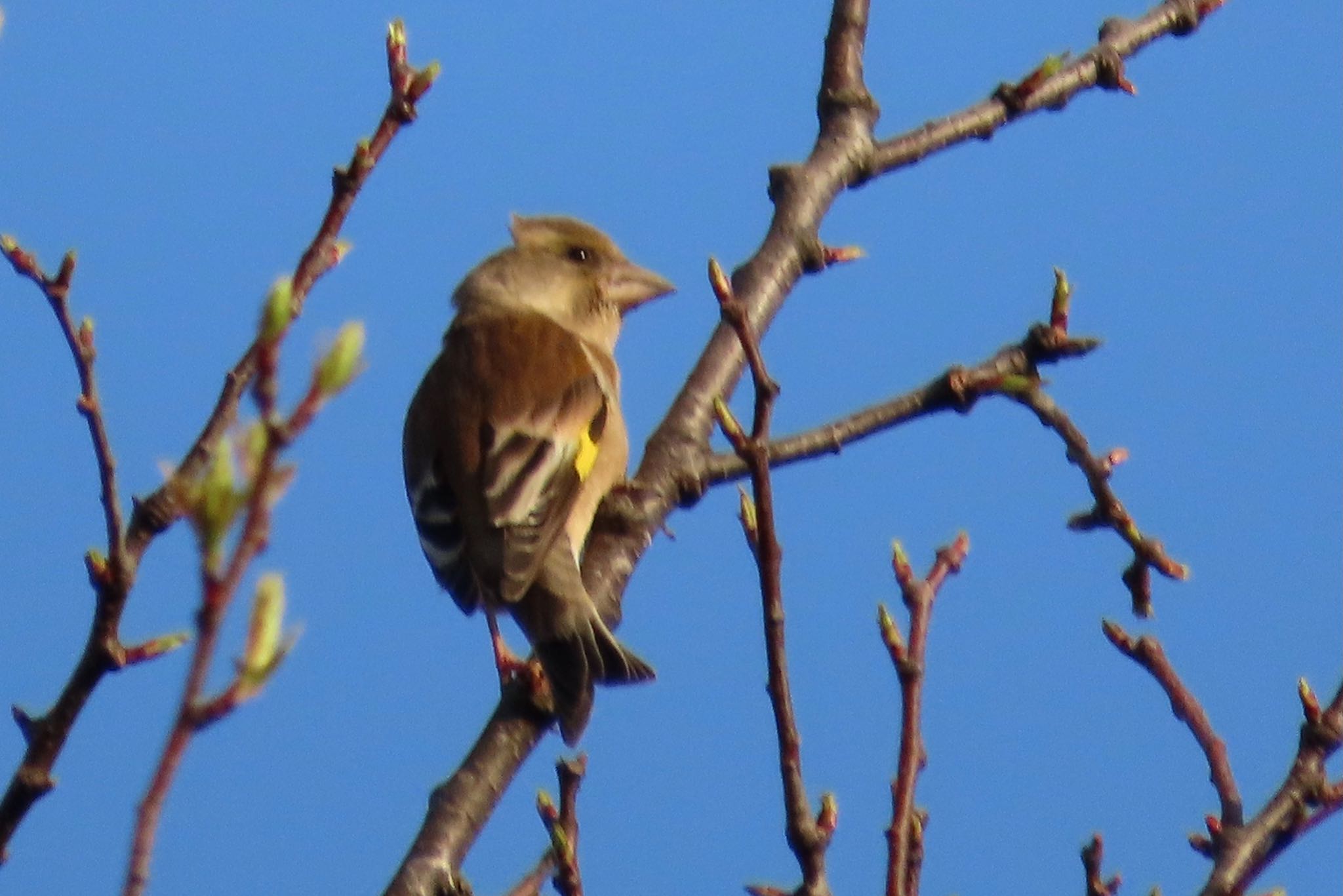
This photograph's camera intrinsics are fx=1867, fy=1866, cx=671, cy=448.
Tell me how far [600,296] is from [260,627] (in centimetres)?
506

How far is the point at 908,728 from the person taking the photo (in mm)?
2732

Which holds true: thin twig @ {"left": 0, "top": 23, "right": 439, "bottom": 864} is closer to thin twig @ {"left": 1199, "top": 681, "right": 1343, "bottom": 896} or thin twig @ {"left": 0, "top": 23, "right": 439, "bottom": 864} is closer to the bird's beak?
thin twig @ {"left": 1199, "top": 681, "right": 1343, "bottom": 896}

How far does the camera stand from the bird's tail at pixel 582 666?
412 centimetres

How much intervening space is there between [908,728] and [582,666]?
1721 mm

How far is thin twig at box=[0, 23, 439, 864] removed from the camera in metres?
1.79

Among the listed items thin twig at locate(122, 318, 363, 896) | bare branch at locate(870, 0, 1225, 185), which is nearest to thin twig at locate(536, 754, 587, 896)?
thin twig at locate(122, 318, 363, 896)

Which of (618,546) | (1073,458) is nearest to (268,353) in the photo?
(1073,458)

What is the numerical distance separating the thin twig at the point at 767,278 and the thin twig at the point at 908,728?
5.09 feet

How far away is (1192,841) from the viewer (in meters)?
3.09

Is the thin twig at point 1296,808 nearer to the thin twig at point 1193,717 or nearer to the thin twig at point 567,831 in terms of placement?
the thin twig at point 1193,717

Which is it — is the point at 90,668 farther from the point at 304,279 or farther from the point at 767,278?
the point at 767,278

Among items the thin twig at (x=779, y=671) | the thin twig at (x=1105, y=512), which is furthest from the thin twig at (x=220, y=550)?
the thin twig at (x=1105, y=512)

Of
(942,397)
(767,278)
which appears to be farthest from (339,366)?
(767,278)

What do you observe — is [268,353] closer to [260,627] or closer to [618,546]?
[260,627]
